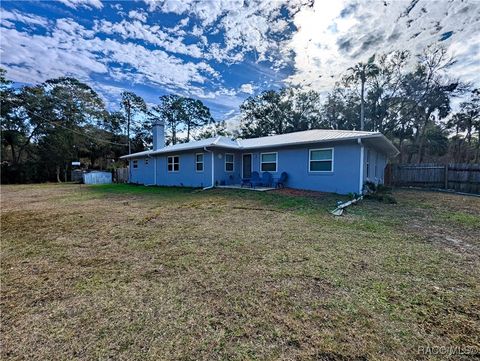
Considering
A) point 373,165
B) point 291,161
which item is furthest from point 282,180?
point 373,165

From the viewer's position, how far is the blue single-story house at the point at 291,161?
32.2 feet

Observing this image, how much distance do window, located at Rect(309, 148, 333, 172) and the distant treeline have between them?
13.6 meters

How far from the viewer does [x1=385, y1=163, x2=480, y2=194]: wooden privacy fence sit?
38.9 ft

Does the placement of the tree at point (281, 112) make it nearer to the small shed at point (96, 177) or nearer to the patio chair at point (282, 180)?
the small shed at point (96, 177)

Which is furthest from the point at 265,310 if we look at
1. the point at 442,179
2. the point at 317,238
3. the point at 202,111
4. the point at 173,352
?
the point at 202,111

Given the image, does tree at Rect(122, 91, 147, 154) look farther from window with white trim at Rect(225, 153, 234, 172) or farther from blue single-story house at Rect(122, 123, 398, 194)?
→ window with white trim at Rect(225, 153, 234, 172)

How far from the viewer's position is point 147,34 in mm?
11445

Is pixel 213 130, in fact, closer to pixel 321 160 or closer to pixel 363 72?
pixel 363 72

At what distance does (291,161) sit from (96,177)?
1812cm

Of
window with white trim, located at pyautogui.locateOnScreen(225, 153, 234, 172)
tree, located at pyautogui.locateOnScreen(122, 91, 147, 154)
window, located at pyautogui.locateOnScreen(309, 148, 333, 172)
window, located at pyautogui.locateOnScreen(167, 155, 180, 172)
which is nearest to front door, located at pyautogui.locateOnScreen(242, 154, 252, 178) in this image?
window with white trim, located at pyautogui.locateOnScreen(225, 153, 234, 172)

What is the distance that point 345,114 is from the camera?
2505 cm

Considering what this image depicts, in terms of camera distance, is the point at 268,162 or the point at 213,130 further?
→ the point at 213,130

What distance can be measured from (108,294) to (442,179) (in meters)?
16.5

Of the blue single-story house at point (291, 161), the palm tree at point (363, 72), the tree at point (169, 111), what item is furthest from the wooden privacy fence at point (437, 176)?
the tree at point (169, 111)
